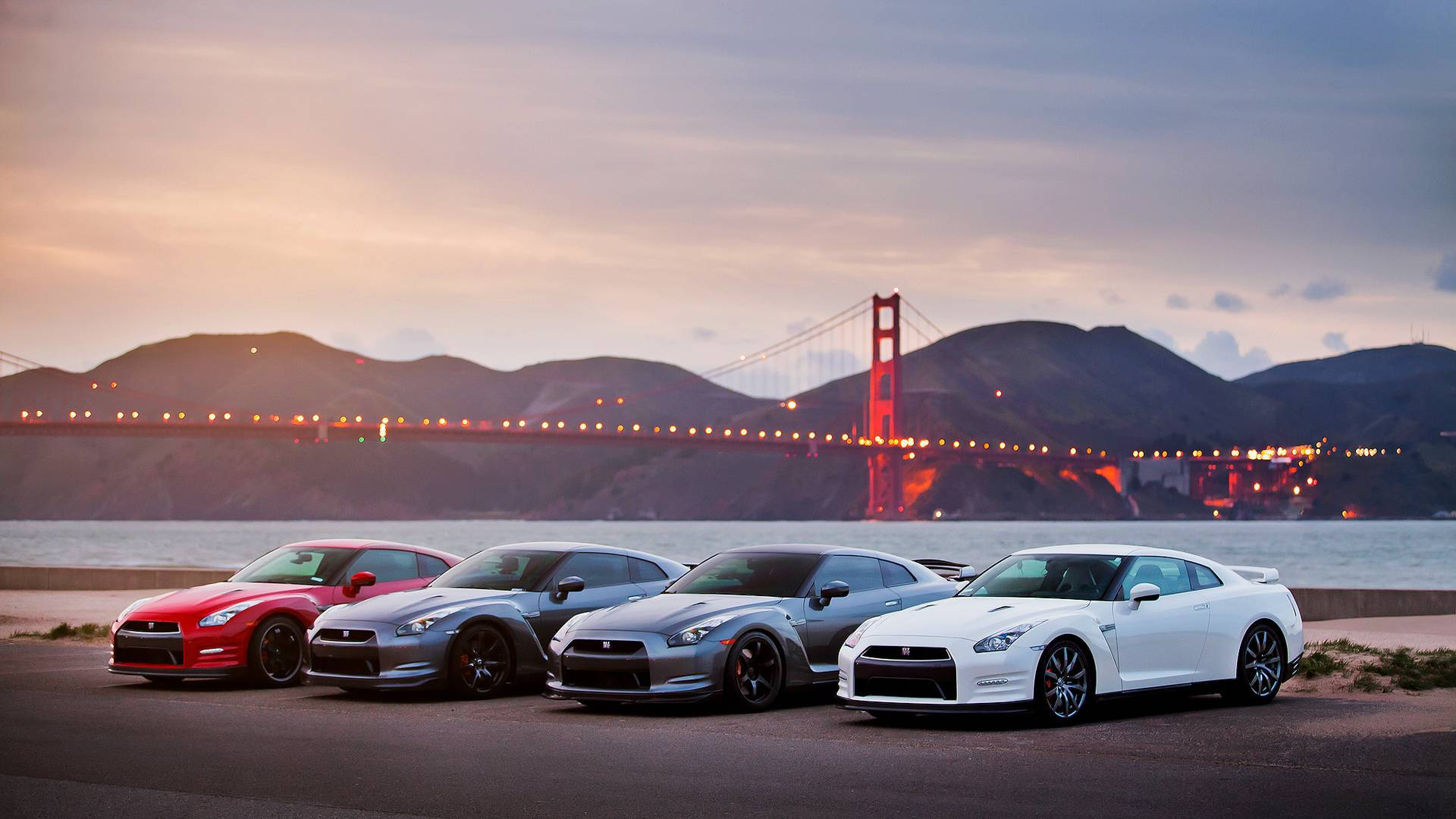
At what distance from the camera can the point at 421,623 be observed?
538 inches

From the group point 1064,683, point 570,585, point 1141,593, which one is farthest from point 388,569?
point 1141,593

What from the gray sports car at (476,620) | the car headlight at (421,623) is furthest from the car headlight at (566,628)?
the car headlight at (421,623)

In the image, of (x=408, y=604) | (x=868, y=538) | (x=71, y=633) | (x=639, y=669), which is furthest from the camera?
(x=868, y=538)

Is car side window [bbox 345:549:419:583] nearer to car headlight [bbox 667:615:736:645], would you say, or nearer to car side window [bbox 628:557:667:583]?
car side window [bbox 628:557:667:583]

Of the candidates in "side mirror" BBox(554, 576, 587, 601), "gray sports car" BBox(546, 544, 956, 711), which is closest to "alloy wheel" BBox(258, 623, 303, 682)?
"side mirror" BBox(554, 576, 587, 601)

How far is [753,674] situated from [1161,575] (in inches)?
126

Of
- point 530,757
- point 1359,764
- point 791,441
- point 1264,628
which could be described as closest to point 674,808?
point 530,757

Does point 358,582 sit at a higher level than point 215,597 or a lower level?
higher

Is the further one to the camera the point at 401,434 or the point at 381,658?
the point at 401,434

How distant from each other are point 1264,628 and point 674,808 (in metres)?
6.48

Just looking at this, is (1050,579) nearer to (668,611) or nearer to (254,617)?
(668,611)

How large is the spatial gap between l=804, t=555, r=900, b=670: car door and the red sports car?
4.03m

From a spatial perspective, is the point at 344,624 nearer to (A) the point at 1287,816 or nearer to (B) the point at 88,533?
(A) the point at 1287,816

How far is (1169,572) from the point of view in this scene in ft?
42.0
